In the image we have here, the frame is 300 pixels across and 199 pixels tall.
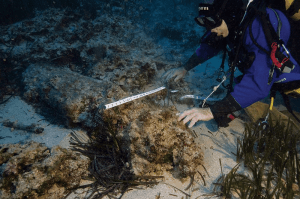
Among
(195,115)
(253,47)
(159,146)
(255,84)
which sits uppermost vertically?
(253,47)

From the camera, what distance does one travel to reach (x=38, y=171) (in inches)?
74.9

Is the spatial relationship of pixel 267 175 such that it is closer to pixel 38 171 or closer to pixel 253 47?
pixel 253 47

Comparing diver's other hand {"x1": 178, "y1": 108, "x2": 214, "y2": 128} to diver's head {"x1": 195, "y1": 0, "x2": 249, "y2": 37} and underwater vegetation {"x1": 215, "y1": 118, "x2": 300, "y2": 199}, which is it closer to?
underwater vegetation {"x1": 215, "y1": 118, "x2": 300, "y2": 199}

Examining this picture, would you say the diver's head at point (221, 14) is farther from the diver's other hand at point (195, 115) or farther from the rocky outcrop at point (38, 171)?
the rocky outcrop at point (38, 171)

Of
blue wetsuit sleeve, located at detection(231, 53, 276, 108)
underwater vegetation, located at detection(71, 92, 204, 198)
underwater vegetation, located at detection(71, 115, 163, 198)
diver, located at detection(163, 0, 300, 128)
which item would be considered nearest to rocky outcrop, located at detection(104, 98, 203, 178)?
underwater vegetation, located at detection(71, 92, 204, 198)

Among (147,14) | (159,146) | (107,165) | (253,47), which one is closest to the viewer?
(159,146)

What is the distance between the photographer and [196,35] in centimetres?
864

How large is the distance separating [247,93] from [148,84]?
8.60 feet

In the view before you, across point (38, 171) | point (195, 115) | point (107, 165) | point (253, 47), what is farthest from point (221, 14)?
point (38, 171)

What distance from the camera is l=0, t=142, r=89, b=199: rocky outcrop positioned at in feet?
5.90

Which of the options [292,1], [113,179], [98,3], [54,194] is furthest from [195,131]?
[98,3]

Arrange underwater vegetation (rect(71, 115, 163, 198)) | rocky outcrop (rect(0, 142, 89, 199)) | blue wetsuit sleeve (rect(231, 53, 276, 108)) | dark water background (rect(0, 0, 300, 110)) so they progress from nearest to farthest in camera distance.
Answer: rocky outcrop (rect(0, 142, 89, 199)), underwater vegetation (rect(71, 115, 163, 198)), blue wetsuit sleeve (rect(231, 53, 276, 108)), dark water background (rect(0, 0, 300, 110))

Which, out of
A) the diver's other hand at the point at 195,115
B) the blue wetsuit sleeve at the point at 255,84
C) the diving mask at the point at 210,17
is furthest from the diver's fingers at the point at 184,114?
the diving mask at the point at 210,17

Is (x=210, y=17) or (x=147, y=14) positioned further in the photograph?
(x=147, y=14)
